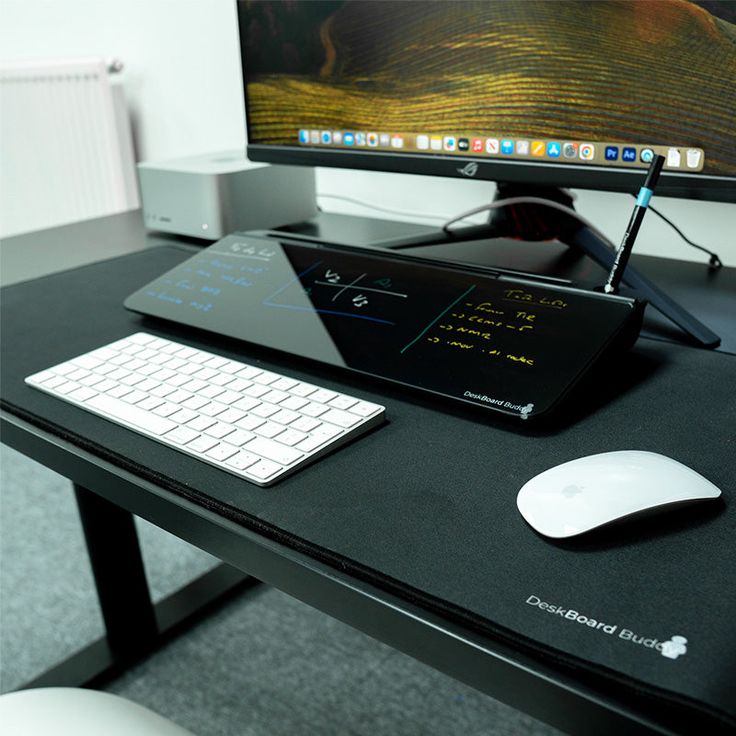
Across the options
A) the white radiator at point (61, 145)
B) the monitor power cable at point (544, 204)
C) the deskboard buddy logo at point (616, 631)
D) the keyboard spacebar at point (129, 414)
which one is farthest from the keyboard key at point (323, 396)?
the white radiator at point (61, 145)

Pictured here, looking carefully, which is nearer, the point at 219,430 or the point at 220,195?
the point at 219,430

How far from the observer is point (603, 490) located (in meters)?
0.44

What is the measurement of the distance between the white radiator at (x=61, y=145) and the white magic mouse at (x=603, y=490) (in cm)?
143

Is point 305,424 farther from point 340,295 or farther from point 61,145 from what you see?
point 61,145

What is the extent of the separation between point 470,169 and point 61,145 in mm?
1248

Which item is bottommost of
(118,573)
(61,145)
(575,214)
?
(118,573)

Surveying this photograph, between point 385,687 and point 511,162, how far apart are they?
0.78m

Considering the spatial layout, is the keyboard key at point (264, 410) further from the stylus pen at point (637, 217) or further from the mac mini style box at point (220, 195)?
the mac mini style box at point (220, 195)

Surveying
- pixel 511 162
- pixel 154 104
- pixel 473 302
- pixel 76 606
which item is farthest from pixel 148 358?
pixel 154 104

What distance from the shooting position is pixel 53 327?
0.77 metres

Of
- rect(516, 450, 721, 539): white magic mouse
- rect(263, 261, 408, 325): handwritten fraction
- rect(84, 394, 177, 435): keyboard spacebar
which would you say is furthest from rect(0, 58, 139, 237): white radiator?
rect(516, 450, 721, 539): white magic mouse

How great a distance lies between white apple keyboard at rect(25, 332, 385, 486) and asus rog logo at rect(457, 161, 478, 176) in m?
0.31

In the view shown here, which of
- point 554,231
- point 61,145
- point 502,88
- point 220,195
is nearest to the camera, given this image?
point 502,88

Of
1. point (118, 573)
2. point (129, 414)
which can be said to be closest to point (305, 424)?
point (129, 414)
